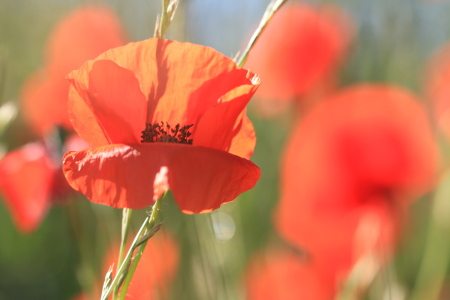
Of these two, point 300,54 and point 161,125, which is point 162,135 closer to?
point 161,125

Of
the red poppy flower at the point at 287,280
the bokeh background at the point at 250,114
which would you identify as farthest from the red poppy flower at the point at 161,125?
the red poppy flower at the point at 287,280

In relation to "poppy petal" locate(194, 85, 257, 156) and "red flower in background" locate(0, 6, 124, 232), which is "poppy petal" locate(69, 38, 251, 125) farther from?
"red flower in background" locate(0, 6, 124, 232)

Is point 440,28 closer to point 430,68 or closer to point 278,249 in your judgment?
point 430,68

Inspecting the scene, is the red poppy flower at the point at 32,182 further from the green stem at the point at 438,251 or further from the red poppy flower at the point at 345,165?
the green stem at the point at 438,251

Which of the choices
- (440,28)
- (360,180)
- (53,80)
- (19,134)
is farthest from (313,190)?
(19,134)

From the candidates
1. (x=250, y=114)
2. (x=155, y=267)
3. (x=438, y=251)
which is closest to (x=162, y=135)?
(x=155, y=267)
